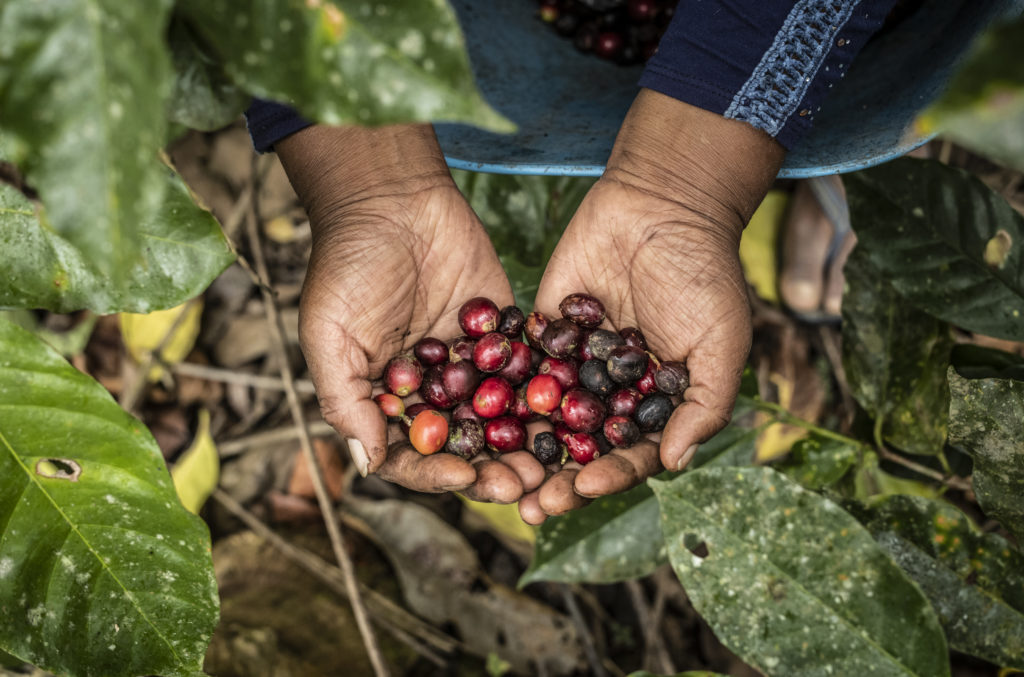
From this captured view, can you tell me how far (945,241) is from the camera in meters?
1.71

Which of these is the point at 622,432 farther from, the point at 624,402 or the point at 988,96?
the point at 988,96

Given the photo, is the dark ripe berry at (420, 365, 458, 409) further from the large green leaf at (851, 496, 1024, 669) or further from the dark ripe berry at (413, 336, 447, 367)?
the large green leaf at (851, 496, 1024, 669)

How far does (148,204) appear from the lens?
2.08 ft

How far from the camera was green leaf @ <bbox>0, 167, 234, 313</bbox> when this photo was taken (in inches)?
47.3

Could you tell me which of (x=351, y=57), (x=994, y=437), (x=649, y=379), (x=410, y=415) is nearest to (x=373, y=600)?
(x=410, y=415)

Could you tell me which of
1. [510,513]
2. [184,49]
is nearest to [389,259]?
[184,49]

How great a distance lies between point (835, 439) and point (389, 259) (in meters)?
1.19

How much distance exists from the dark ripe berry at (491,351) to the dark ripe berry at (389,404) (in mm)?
230

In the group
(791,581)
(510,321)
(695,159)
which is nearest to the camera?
(791,581)

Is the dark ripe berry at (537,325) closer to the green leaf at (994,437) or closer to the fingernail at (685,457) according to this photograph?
the fingernail at (685,457)

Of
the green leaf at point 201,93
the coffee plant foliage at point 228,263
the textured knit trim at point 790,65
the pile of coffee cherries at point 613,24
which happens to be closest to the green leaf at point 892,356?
the coffee plant foliage at point 228,263

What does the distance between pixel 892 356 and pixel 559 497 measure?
0.96 meters

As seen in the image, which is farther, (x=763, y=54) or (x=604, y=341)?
(x=604, y=341)

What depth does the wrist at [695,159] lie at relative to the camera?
1659mm
